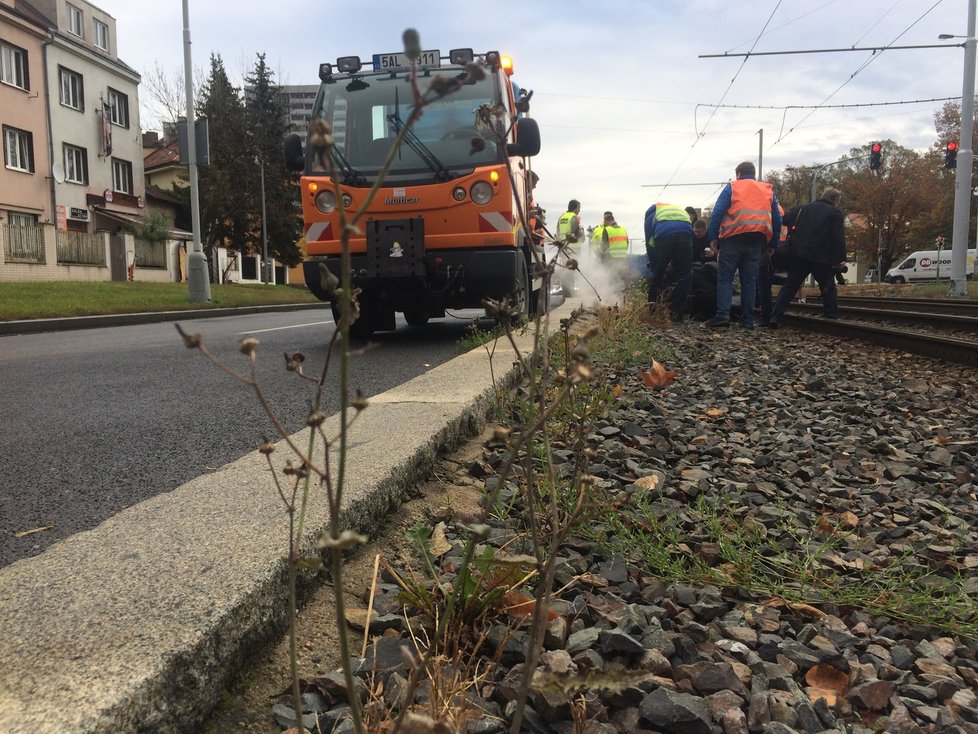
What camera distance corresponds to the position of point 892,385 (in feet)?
18.5

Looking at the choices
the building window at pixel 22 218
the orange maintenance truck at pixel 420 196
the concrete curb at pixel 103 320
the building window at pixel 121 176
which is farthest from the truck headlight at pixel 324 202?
the building window at pixel 121 176

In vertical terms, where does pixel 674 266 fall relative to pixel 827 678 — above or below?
above

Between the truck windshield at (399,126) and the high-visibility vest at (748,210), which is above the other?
the truck windshield at (399,126)

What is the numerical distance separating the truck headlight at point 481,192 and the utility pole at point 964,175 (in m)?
18.1

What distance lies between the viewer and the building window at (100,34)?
35.4m

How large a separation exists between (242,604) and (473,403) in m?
2.11

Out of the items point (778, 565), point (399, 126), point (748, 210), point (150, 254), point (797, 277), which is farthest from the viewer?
point (150, 254)

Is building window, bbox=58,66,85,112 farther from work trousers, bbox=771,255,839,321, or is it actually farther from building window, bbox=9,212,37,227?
work trousers, bbox=771,255,839,321

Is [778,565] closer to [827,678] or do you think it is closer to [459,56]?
[827,678]

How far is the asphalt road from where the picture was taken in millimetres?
2734

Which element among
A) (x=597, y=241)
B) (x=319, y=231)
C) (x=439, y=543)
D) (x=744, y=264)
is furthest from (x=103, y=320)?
(x=439, y=543)

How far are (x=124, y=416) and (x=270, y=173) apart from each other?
48630 mm

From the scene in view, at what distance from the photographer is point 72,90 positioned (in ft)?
103

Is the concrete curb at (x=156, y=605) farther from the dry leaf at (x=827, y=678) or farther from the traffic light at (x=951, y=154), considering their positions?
the traffic light at (x=951, y=154)
